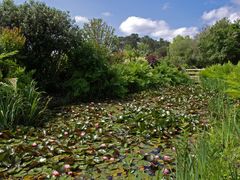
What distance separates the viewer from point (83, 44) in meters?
7.12

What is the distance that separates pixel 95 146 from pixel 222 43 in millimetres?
29603

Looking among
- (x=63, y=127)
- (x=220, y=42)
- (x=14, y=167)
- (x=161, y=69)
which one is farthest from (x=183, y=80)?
(x=220, y=42)

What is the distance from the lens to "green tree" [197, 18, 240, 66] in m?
29.2

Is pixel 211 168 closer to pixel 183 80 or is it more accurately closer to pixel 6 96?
pixel 6 96

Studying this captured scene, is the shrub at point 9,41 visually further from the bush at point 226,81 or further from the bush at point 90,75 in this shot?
the bush at point 226,81

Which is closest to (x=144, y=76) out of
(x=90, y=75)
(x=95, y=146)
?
(x=90, y=75)

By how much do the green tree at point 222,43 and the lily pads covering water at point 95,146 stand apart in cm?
2649

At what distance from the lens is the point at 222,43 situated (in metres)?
30.0

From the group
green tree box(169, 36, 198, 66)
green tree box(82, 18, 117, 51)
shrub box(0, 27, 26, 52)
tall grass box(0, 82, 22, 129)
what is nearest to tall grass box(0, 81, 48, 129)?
tall grass box(0, 82, 22, 129)

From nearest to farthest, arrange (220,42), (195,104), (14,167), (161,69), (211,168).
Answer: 1. (211,168)
2. (14,167)
3. (195,104)
4. (161,69)
5. (220,42)

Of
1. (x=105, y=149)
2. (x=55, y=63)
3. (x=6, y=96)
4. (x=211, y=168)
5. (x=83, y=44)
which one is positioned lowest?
Result: (x=105, y=149)

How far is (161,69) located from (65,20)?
17.6 feet

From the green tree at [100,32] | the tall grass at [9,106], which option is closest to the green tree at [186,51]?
the green tree at [100,32]

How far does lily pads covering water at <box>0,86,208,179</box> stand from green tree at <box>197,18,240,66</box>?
2649 centimetres
